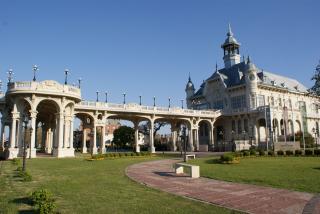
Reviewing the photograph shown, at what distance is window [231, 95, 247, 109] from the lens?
64.1m

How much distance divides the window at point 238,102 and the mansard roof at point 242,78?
3144 mm

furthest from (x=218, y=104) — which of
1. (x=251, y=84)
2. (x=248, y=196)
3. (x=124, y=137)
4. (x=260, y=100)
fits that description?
(x=248, y=196)

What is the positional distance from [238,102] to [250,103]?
13.6ft

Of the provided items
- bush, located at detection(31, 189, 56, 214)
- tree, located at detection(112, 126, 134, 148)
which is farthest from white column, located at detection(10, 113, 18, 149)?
tree, located at detection(112, 126, 134, 148)

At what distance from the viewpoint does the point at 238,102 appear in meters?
65.8

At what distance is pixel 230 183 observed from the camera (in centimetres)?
1382

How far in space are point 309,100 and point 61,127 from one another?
65396 mm

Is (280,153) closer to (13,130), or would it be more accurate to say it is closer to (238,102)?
(238,102)

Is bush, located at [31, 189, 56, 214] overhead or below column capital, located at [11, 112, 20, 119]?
below

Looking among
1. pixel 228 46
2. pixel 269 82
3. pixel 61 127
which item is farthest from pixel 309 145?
pixel 61 127

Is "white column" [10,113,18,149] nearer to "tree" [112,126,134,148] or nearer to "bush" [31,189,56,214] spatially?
"bush" [31,189,56,214]

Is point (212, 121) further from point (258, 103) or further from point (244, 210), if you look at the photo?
point (244, 210)

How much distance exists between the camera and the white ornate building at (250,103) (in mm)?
60000

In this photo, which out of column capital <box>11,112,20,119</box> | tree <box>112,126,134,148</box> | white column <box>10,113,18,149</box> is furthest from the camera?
tree <box>112,126,134,148</box>
